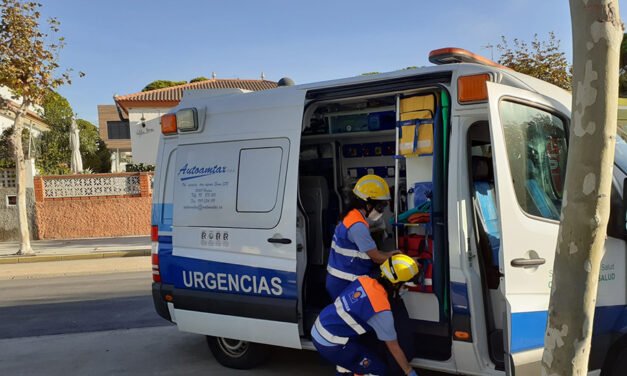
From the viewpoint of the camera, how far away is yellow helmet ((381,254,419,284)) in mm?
3262

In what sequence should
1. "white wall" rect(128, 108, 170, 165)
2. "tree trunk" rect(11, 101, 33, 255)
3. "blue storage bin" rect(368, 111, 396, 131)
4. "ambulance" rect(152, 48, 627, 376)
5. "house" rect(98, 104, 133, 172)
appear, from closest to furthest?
"ambulance" rect(152, 48, 627, 376) < "blue storage bin" rect(368, 111, 396, 131) < "tree trunk" rect(11, 101, 33, 255) < "white wall" rect(128, 108, 170, 165) < "house" rect(98, 104, 133, 172)

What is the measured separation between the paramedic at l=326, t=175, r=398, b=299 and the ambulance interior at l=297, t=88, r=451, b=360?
17 cm

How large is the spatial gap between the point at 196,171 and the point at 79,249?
11.5 meters

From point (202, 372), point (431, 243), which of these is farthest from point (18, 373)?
point (431, 243)

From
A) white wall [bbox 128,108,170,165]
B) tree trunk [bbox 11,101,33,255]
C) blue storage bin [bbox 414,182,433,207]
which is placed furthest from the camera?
white wall [bbox 128,108,170,165]

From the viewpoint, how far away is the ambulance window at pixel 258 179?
4.12 meters

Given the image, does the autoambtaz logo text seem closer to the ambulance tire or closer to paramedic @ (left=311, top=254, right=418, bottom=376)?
the ambulance tire

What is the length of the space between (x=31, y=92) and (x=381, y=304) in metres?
13.2

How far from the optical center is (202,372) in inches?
183

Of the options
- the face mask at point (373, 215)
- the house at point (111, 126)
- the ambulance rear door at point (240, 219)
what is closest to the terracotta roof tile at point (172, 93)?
the house at point (111, 126)

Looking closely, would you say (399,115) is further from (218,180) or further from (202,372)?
(202,372)

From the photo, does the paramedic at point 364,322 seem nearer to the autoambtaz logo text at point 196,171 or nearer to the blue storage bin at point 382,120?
the autoambtaz logo text at point 196,171

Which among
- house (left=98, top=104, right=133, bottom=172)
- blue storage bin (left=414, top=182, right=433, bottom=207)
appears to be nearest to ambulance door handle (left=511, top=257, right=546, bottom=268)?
blue storage bin (left=414, top=182, right=433, bottom=207)

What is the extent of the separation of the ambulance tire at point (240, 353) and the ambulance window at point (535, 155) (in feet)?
8.43
